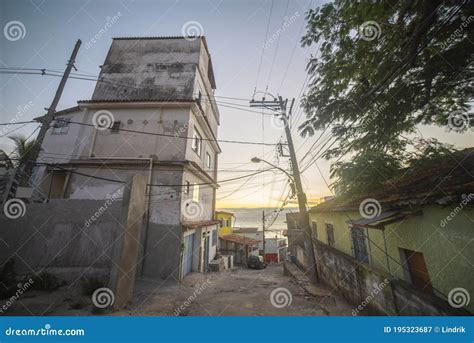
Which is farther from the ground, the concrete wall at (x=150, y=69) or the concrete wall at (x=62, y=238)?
the concrete wall at (x=150, y=69)

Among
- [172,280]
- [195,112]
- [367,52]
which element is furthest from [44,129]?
[367,52]

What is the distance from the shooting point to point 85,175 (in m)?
11.7

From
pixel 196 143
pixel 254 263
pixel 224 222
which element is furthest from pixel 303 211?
pixel 224 222

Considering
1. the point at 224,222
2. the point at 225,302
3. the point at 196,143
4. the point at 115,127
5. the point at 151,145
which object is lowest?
the point at 225,302

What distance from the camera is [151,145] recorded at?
40.9 feet

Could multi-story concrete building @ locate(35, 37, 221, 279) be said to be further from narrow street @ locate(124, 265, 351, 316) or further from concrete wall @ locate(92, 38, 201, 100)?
narrow street @ locate(124, 265, 351, 316)

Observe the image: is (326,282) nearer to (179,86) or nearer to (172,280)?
(172,280)

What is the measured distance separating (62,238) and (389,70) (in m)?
13.8

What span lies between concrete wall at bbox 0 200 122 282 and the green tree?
387 inches

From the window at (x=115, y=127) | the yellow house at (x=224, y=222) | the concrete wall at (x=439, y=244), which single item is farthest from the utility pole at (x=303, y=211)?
the yellow house at (x=224, y=222)

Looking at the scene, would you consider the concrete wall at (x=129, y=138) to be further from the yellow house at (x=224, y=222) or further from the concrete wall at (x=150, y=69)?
the yellow house at (x=224, y=222)

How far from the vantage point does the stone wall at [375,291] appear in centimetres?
377

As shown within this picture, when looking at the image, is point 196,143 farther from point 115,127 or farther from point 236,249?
point 236,249

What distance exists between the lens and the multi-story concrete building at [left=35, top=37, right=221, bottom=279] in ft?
36.3
